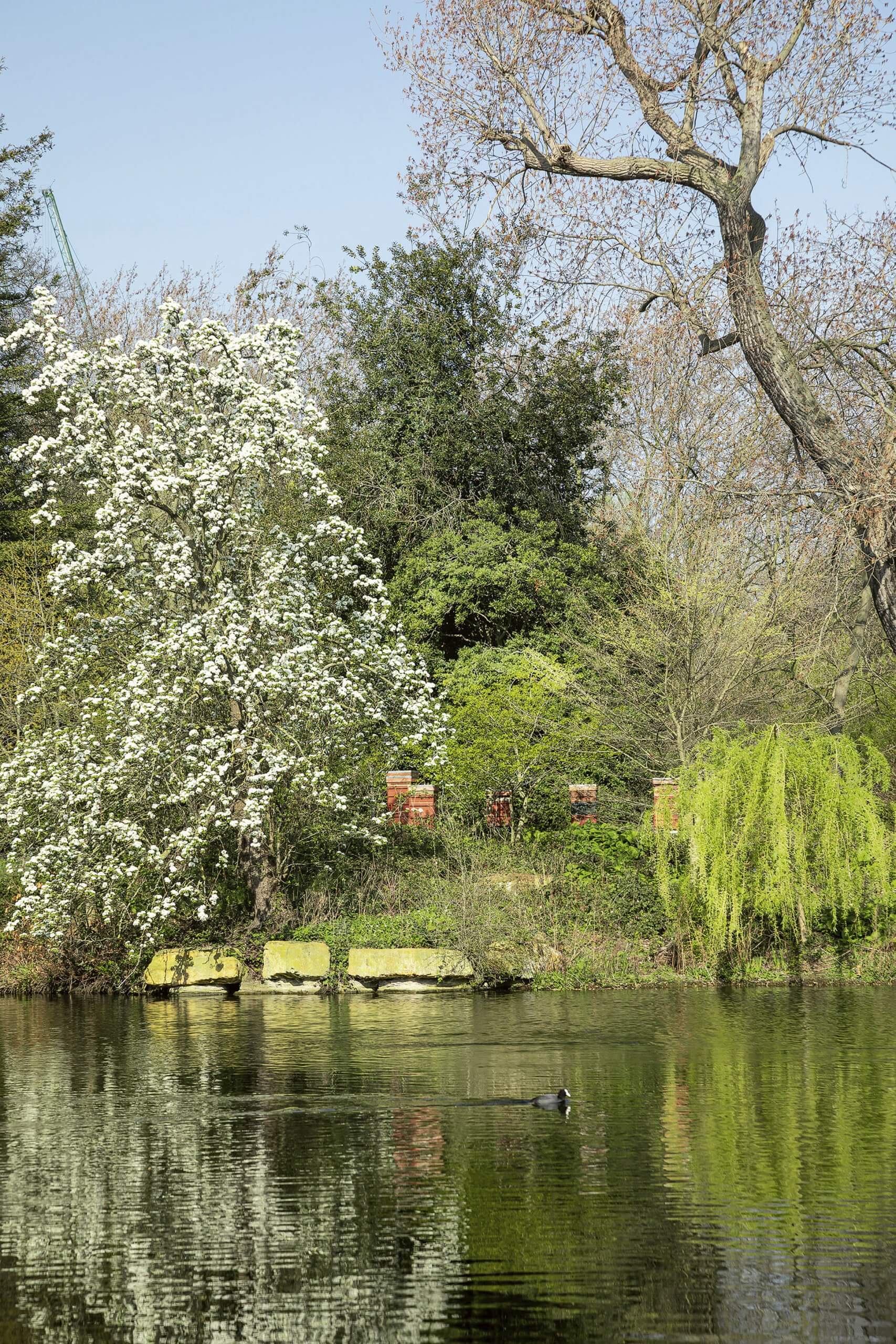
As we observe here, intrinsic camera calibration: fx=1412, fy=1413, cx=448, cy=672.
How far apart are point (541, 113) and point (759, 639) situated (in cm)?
861

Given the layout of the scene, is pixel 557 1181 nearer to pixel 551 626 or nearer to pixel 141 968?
pixel 141 968

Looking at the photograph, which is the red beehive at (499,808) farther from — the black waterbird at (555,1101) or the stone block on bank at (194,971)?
the black waterbird at (555,1101)

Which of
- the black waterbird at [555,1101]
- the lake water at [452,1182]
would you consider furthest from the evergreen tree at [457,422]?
the black waterbird at [555,1101]

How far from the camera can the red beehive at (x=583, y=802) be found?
73.7 ft

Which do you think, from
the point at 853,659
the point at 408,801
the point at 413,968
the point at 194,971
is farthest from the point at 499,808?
the point at 853,659

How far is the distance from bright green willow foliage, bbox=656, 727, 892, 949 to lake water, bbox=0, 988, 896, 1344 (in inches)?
123

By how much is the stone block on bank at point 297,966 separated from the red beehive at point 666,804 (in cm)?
487

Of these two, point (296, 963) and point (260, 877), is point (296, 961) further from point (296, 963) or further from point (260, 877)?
point (260, 877)

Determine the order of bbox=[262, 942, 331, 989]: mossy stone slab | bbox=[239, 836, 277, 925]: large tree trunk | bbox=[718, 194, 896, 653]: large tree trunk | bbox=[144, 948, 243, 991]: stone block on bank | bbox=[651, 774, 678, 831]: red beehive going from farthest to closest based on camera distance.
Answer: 1. bbox=[239, 836, 277, 925]: large tree trunk
2. bbox=[651, 774, 678, 831]: red beehive
3. bbox=[144, 948, 243, 991]: stone block on bank
4. bbox=[262, 942, 331, 989]: mossy stone slab
5. bbox=[718, 194, 896, 653]: large tree trunk

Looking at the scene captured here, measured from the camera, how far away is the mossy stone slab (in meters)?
18.0

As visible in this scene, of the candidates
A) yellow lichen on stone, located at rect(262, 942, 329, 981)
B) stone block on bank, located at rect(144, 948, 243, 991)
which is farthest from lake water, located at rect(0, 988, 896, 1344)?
stone block on bank, located at rect(144, 948, 243, 991)

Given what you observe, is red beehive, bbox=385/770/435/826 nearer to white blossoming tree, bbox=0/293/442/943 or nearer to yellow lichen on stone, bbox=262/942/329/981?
white blossoming tree, bbox=0/293/442/943

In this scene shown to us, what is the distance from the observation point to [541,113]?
18.9 m

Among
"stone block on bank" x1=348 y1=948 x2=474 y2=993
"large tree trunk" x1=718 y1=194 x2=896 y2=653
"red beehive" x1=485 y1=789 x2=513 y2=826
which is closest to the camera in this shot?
"large tree trunk" x1=718 y1=194 x2=896 y2=653
